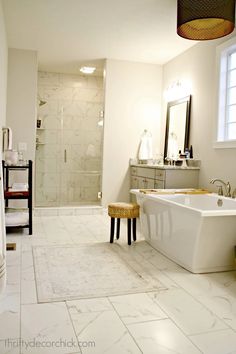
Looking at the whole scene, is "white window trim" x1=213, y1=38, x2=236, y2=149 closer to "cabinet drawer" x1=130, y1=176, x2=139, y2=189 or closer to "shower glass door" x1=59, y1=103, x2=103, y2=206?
"cabinet drawer" x1=130, y1=176, x2=139, y2=189

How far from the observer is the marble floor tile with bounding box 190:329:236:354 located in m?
1.64

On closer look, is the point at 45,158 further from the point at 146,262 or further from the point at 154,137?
the point at 146,262

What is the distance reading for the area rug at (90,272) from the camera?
2.32 meters

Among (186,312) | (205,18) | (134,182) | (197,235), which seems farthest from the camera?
(134,182)

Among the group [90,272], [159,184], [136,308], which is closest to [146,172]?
[159,184]

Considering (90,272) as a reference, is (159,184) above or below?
above

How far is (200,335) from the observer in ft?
5.81

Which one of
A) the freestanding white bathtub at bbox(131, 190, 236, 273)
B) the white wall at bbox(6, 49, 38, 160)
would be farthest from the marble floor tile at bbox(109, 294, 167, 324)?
the white wall at bbox(6, 49, 38, 160)

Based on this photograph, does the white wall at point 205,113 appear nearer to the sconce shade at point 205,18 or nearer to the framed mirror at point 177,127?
the framed mirror at point 177,127

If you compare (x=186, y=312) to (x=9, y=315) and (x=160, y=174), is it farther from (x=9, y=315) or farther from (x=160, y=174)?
(x=160, y=174)

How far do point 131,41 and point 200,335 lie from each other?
3903 millimetres

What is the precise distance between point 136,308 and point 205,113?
2.91m

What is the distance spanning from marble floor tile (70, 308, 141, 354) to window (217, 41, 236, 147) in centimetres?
253

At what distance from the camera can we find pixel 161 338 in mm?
1729
